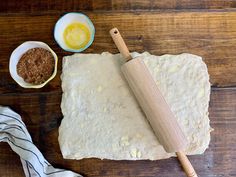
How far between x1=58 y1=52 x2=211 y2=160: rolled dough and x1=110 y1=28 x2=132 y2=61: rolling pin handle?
6cm

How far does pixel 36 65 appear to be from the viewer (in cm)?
104

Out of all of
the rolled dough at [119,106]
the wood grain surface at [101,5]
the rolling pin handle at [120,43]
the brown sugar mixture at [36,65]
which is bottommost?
the rolled dough at [119,106]

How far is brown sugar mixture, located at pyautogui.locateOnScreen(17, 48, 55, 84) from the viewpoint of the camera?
1.03 metres

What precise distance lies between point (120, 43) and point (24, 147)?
0.40 m

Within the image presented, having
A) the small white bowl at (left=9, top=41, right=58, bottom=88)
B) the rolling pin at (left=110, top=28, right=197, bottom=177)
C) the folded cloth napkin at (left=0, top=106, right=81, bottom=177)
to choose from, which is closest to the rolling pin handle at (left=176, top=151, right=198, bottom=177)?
the rolling pin at (left=110, top=28, right=197, bottom=177)

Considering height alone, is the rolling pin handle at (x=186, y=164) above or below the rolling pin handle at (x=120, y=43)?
below

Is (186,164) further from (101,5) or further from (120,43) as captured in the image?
(101,5)

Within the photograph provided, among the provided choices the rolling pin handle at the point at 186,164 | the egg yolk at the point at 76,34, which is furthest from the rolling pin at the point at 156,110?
the egg yolk at the point at 76,34

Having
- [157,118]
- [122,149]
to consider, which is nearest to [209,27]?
[157,118]

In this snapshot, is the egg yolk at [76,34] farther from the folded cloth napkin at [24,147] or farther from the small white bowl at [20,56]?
the folded cloth napkin at [24,147]

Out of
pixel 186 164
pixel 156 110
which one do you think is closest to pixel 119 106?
pixel 156 110

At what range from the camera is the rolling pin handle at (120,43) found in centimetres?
99

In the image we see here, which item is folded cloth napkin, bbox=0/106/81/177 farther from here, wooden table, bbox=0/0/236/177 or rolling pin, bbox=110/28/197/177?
rolling pin, bbox=110/28/197/177

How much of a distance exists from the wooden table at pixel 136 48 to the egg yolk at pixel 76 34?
37 mm
